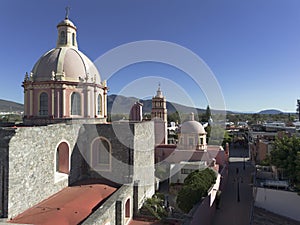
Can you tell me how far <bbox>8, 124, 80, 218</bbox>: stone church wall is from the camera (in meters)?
7.48

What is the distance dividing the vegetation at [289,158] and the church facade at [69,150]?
7.52 metres

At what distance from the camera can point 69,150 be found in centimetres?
1077

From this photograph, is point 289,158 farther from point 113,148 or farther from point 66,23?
point 66,23

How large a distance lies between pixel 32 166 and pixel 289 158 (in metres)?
12.8

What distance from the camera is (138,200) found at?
11.1 metres

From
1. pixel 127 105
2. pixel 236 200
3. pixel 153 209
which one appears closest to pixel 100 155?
pixel 153 209

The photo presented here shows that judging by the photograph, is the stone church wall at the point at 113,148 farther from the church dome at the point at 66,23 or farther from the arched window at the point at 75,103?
the church dome at the point at 66,23

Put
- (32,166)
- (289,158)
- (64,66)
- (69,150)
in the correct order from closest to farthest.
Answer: (32,166) < (69,150) < (289,158) < (64,66)

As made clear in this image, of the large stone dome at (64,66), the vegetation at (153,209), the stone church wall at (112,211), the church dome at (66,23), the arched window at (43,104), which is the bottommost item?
the vegetation at (153,209)

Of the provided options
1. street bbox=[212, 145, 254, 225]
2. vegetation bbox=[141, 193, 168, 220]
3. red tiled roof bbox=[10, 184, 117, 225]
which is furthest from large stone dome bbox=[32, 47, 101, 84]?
street bbox=[212, 145, 254, 225]

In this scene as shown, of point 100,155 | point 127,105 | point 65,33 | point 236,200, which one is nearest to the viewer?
point 100,155

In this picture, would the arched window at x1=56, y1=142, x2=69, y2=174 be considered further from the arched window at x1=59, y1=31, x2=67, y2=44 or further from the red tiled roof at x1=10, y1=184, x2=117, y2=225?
the arched window at x1=59, y1=31, x2=67, y2=44

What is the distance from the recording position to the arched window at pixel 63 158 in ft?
35.0

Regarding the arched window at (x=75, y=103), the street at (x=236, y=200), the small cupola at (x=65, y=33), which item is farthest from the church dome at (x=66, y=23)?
the street at (x=236, y=200)
